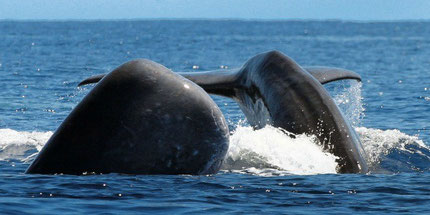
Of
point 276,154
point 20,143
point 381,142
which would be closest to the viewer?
point 276,154

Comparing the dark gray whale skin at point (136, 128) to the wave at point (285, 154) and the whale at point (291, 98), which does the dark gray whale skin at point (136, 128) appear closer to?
the wave at point (285, 154)

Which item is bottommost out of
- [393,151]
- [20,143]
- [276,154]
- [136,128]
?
[393,151]

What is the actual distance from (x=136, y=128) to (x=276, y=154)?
3.47m

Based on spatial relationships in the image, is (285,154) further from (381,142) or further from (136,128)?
(381,142)

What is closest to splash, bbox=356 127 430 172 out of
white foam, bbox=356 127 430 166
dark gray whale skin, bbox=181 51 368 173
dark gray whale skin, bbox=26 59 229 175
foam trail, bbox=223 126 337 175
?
white foam, bbox=356 127 430 166

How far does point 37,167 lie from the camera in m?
10.7

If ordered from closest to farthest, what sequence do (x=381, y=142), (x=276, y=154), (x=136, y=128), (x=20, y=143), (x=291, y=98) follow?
(x=136, y=128) < (x=291, y=98) < (x=276, y=154) < (x=20, y=143) < (x=381, y=142)

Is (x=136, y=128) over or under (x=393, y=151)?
over

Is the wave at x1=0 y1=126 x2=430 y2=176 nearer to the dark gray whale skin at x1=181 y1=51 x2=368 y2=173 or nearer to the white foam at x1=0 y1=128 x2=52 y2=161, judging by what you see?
the white foam at x1=0 y1=128 x2=52 y2=161

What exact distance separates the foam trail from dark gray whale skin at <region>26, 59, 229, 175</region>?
2.18 meters

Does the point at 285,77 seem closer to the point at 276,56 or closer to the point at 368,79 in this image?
the point at 276,56

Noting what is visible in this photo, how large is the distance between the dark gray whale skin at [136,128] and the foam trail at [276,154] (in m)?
2.18

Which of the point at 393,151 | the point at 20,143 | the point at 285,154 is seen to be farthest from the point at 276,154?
the point at 20,143

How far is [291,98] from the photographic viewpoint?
12750 mm
